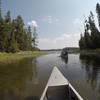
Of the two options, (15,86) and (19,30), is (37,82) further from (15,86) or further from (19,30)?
(19,30)

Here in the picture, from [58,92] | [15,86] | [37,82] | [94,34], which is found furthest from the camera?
[94,34]

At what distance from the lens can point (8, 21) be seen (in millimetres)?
57594

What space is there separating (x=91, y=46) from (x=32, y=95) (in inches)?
2528

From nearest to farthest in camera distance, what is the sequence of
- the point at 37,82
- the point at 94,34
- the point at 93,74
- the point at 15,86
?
the point at 15,86
the point at 37,82
the point at 93,74
the point at 94,34

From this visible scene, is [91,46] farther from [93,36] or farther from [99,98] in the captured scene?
[99,98]

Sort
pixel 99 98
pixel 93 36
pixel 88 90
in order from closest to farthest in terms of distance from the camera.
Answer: pixel 99 98, pixel 88 90, pixel 93 36

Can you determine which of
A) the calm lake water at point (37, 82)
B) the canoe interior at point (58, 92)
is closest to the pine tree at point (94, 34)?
the calm lake water at point (37, 82)

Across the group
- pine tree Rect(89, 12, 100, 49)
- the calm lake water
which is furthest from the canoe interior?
pine tree Rect(89, 12, 100, 49)

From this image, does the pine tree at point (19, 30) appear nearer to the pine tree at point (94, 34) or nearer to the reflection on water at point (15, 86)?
the pine tree at point (94, 34)

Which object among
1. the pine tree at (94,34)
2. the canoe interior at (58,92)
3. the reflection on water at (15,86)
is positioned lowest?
the reflection on water at (15,86)

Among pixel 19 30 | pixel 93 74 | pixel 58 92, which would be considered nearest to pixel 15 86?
pixel 58 92

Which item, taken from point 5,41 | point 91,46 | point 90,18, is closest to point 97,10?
point 90,18

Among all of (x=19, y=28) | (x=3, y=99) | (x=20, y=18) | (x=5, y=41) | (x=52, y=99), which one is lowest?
(x=3, y=99)

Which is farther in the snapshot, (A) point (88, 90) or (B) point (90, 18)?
(B) point (90, 18)
